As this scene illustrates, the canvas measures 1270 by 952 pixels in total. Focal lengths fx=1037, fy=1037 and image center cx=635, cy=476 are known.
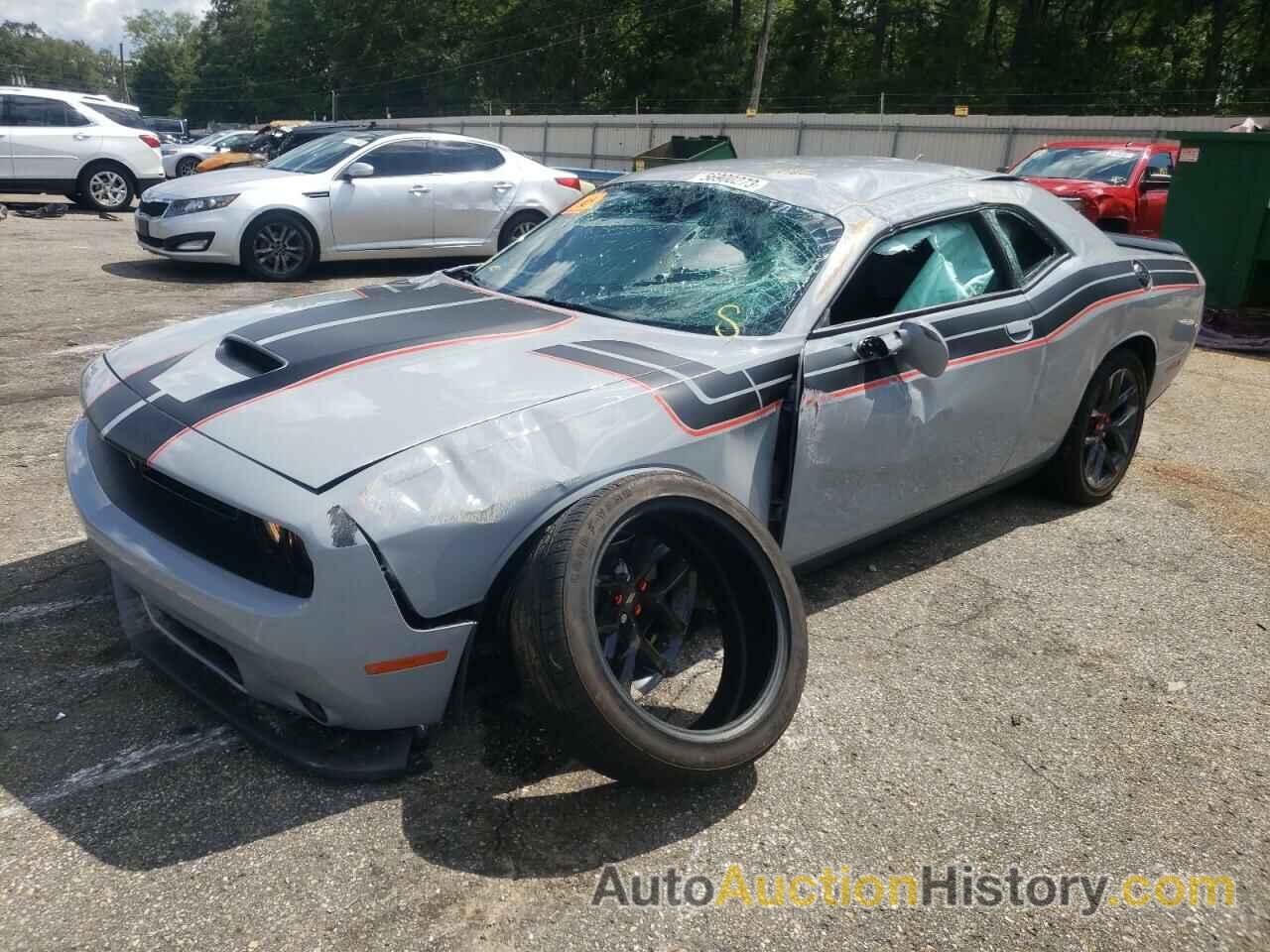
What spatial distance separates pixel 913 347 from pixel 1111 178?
9.43m

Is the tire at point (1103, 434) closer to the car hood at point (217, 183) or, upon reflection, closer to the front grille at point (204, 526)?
the front grille at point (204, 526)

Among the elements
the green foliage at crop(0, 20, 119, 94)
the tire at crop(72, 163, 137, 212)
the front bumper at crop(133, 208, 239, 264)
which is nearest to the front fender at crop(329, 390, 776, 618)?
the front bumper at crop(133, 208, 239, 264)

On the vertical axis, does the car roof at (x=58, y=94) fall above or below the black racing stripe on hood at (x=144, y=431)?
above

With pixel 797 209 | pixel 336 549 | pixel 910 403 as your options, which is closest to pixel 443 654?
pixel 336 549

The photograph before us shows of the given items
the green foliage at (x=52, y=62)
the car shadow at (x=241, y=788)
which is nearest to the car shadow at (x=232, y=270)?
the car shadow at (x=241, y=788)

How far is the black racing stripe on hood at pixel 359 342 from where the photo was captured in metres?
2.70

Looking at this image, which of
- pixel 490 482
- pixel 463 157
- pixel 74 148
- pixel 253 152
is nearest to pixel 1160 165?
pixel 463 157

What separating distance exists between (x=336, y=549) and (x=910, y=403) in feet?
6.39

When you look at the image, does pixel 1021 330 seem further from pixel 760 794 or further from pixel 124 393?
pixel 124 393

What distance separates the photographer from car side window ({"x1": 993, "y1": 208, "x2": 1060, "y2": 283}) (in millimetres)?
4016

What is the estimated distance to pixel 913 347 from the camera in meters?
3.23

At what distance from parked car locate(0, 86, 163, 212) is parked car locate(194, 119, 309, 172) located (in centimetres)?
469

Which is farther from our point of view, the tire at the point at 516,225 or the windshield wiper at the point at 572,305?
the tire at the point at 516,225

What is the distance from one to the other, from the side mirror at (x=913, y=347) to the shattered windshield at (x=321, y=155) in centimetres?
792
